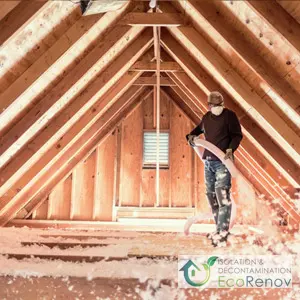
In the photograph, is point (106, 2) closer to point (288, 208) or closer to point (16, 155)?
point (16, 155)

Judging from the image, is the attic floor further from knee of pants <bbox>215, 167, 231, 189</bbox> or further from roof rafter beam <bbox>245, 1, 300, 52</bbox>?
roof rafter beam <bbox>245, 1, 300, 52</bbox>

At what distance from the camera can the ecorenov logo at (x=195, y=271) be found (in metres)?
2.00

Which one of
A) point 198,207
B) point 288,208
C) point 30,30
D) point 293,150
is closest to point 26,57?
point 30,30

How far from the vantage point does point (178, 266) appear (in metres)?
2.09

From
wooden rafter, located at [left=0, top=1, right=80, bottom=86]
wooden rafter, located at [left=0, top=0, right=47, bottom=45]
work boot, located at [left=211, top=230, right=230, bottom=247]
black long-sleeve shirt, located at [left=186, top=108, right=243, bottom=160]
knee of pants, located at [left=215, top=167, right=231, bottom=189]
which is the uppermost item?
wooden rafter, located at [left=0, top=1, right=80, bottom=86]

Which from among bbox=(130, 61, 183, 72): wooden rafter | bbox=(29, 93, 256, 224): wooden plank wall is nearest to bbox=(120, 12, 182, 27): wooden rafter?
bbox=(130, 61, 183, 72): wooden rafter

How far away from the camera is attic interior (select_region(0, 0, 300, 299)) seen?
2027 millimetres

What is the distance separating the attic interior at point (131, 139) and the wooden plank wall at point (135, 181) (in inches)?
0.6

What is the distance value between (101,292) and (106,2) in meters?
1.66

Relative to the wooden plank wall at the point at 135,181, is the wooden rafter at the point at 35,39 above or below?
below

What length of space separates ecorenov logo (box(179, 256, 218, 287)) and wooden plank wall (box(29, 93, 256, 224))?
3353 millimetres

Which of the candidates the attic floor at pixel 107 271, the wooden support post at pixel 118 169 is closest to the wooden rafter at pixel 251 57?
the attic floor at pixel 107 271

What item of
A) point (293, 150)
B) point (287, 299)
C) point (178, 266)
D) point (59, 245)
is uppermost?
point (293, 150)

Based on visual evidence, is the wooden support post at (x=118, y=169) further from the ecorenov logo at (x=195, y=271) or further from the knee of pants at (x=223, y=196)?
the ecorenov logo at (x=195, y=271)
